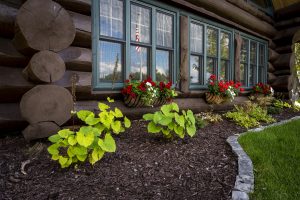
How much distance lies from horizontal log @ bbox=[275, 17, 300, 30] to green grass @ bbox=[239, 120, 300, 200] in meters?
5.37

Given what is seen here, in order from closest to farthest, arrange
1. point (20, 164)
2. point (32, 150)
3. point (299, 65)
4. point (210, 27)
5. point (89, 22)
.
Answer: point (20, 164), point (32, 150), point (89, 22), point (210, 27), point (299, 65)

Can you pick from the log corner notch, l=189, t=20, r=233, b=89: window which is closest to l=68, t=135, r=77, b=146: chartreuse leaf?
the log corner notch

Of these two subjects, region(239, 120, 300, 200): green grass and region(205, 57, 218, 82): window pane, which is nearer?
region(239, 120, 300, 200): green grass

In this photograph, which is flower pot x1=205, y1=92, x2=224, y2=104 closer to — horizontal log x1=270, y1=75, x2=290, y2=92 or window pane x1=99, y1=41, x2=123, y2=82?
window pane x1=99, y1=41, x2=123, y2=82

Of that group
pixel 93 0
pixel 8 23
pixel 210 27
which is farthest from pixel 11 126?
pixel 210 27

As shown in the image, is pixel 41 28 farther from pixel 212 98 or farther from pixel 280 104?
pixel 280 104

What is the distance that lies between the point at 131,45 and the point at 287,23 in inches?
266

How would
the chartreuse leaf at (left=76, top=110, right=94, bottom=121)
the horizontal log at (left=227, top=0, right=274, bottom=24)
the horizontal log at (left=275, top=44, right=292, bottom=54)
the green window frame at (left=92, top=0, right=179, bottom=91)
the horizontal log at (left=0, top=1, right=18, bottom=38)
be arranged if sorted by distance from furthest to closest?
the horizontal log at (left=275, top=44, right=292, bottom=54) → the horizontal log at (left=227, top=0, right=274, bottom=24) → the green window frame at (left=92, top=0, right=179, bottom=91) → the horizontal log at (left=0, top=1, right=18, bottom=38) → the chartreuse leaf at (left=76, top=110, right=94, bottom=121)

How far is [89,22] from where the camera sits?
12.5 feet

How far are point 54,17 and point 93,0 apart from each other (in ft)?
3.92

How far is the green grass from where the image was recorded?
7.59 ft

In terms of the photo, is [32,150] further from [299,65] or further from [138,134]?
[299,65]

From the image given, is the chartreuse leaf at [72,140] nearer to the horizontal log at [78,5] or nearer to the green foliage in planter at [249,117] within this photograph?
the horizontal log at [78,5]

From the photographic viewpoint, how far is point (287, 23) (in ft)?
28.2
